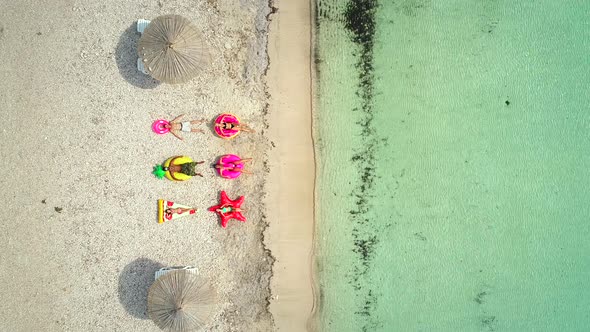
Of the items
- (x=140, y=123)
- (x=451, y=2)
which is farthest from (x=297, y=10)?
(x=140, y=123)

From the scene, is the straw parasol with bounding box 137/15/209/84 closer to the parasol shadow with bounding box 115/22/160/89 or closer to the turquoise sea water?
the parasol shadow with bounding box 115/22/160/89

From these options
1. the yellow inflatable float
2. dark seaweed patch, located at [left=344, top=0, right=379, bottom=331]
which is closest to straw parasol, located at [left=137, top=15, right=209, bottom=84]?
the yellow inflatable float

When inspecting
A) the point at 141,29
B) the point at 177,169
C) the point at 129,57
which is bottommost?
the point at 177,169

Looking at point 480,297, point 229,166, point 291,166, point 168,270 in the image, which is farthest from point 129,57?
point 480,297

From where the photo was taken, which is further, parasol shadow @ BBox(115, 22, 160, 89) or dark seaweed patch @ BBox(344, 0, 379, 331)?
dark seaweed patch @ BBox(344, 0, 379, 331)

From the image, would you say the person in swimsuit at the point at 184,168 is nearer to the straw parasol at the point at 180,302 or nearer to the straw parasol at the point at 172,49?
the straw parasol at the point at 172,49

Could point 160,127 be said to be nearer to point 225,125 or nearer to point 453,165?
point 225,125
